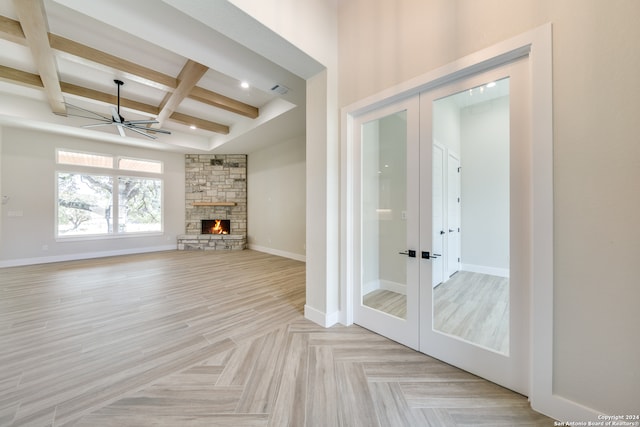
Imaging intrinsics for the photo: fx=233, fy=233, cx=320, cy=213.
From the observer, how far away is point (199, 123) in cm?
567

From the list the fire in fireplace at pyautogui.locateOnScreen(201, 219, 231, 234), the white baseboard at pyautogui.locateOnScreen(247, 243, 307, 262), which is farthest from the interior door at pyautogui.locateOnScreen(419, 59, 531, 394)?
the fire in fireplace at pyautogui.locateOnScreen(201, 219, 231, 234)

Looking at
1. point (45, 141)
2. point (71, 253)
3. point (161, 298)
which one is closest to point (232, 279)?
point (161, 298)

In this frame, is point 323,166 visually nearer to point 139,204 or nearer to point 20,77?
point 20,77

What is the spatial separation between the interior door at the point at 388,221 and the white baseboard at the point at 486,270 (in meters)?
0.52

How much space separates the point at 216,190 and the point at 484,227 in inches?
302

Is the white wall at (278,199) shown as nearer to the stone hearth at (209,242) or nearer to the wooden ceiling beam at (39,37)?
the stone hearth at (209,242)

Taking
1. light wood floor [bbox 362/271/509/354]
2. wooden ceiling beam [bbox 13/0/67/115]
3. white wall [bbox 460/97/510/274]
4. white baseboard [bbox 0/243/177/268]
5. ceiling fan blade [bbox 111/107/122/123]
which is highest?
wooden ceiling beam [bbox 13/0/67/115]

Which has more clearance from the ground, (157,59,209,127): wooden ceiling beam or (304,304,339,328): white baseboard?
(157,59,209,127): wooden ceiling beam

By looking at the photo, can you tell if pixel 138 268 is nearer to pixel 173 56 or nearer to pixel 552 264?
pixel 173 56

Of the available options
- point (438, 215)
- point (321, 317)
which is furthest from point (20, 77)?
point (438, 215)

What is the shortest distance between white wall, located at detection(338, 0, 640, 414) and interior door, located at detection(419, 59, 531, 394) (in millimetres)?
187

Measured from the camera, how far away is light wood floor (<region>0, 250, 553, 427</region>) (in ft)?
4.84

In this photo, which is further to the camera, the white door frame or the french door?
the french door

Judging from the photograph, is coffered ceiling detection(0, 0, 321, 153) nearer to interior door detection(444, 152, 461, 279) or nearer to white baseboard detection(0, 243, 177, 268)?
interior door detection(444, 152, 461, 279)
